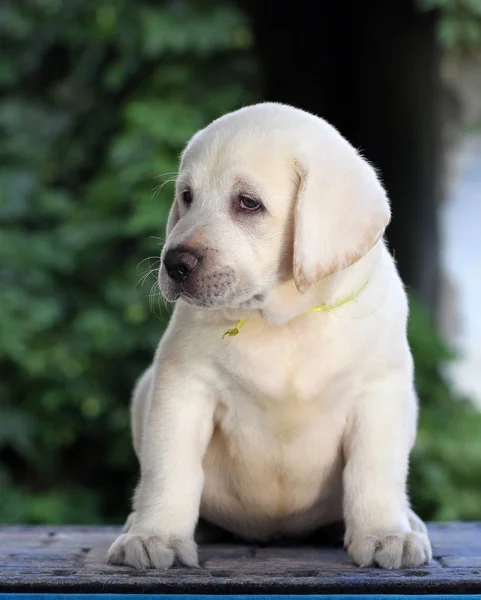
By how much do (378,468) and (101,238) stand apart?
182 inches

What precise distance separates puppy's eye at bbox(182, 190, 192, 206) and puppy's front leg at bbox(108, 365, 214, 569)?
50cm

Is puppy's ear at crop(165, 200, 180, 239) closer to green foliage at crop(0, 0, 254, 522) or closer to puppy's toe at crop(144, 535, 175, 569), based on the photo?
puppy's toe at crop(144, 535, 175, 569)

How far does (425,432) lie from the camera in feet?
22.9

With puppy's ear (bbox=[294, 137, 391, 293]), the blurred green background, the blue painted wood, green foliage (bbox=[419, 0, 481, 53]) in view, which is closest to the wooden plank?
the blue painted wood

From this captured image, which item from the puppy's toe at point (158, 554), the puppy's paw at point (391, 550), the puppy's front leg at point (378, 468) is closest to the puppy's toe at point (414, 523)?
the puppy's front leg at point (378, 468)

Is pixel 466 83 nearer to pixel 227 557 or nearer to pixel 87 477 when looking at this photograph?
pixel 87 477

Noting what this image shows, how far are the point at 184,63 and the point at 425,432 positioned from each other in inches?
123

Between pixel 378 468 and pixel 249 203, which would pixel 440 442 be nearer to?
pixel 378 468

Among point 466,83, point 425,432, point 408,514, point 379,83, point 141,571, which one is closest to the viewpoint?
point 141,571

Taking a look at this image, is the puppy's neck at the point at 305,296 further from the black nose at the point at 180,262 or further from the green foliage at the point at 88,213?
the green foliage at the point at 88,213

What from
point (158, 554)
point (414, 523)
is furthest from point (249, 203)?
point (414, 523)

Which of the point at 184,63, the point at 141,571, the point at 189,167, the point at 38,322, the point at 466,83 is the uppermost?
the point at 466,83

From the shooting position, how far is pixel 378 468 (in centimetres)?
288

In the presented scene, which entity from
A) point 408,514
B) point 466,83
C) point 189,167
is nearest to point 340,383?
point 408,514
